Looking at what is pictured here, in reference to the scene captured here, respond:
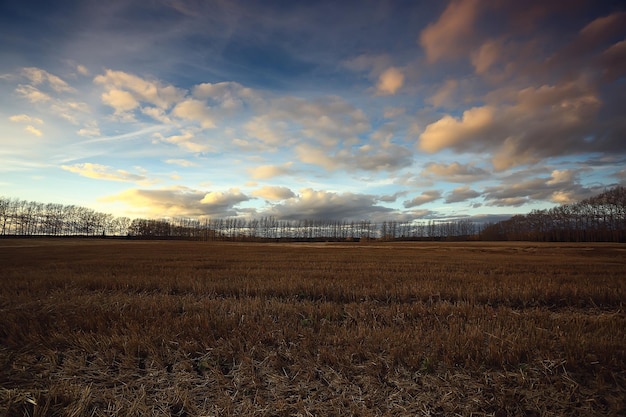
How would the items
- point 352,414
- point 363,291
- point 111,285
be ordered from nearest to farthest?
1. point 352,414
2. point 363,291
3. point 111,285

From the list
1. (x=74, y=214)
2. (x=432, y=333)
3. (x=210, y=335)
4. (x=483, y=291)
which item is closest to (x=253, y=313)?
(x=210, y=335)

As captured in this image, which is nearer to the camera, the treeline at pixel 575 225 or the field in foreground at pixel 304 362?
the field in foreground at pixel 304 362

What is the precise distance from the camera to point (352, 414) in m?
3.98

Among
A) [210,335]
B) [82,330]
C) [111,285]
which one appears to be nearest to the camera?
[210,335]

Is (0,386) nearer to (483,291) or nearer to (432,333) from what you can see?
(432,333)

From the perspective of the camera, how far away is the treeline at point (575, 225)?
103625mm

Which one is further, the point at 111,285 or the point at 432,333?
the point at 111,285

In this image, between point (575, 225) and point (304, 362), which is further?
→ point (575, 225)

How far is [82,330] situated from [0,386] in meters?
2.22

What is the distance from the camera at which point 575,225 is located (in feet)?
373

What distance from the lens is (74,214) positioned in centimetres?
16562

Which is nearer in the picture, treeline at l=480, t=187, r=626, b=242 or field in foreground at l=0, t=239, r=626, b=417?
field in foreground at l=0, t=239, r=626, b=417

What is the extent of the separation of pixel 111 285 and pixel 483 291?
612 inches

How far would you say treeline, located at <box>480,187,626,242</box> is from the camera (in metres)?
104
